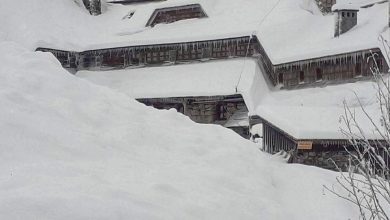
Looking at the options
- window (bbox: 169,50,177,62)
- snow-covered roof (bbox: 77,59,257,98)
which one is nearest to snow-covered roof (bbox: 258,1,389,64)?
snow-covered roof (bbox: 77,59,257,98)

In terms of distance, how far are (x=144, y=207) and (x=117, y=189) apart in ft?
1.73

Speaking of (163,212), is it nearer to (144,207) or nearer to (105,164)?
(144,207)

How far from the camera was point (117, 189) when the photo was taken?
Result: 22.4 ft

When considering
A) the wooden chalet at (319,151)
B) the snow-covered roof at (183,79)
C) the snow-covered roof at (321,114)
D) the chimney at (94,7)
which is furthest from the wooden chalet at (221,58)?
the wooden chalet at (319,151)

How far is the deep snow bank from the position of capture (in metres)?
6.34

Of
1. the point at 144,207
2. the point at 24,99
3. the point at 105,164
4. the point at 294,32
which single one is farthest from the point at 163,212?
the point at 294,32

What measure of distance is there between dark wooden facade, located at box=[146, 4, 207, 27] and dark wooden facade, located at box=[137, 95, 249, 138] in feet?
20.3

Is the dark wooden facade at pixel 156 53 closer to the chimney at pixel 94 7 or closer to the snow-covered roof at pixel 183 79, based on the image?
the snow-covered roof at pixel 183 79

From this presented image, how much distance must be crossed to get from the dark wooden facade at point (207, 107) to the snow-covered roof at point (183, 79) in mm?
496

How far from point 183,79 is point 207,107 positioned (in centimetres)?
180

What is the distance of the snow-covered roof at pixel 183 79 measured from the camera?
2234 cm

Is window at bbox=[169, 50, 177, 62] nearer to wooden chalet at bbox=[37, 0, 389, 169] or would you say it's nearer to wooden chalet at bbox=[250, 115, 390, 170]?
wooden chalet at bbox=[37, 0, 389, 169]

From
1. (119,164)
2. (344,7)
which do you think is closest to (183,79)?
(344,7)

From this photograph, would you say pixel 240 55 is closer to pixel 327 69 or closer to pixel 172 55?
pixel 172 55
